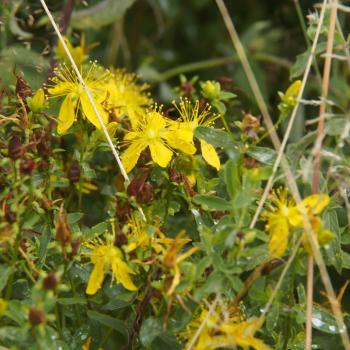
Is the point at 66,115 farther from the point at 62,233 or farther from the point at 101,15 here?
the point at 101,15

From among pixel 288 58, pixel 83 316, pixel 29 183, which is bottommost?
pixel 288 58

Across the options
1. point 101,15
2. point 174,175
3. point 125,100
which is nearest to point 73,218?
point 174,175

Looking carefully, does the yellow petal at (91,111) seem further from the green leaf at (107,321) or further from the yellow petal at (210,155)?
the green leaf at (107,321)

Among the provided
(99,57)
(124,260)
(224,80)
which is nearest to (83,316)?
(124,260)

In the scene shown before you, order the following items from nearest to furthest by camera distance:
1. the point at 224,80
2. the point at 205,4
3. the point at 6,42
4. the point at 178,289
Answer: the point at 178,289
the point at 224,80
the point at 6,42
the point at 205,4

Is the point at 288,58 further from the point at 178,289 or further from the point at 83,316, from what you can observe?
the point at 178,289

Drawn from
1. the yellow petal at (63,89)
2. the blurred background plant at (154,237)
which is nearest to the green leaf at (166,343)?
the blurred background plant at (154,237)
